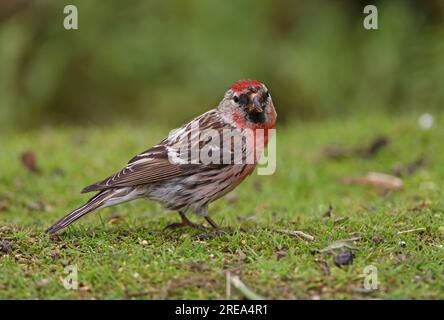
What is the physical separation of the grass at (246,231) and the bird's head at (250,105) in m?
0.90

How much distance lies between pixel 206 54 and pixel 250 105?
5877 mm

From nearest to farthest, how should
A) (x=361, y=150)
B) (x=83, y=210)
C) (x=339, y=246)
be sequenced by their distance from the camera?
(x=339, y=246) → (x=83, y=210) → (x=361, y=150)

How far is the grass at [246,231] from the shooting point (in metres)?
4.63

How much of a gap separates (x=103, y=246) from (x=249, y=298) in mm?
1407

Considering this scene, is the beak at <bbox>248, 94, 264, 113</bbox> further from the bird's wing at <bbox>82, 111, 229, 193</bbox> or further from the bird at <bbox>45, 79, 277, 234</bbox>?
the bird's wing at <bbox>82, 111, 229, 193</bbox>

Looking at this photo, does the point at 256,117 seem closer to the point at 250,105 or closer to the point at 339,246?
the point at 250,105

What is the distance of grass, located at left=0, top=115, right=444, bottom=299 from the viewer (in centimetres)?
463

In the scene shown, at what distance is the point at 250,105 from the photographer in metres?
5.99

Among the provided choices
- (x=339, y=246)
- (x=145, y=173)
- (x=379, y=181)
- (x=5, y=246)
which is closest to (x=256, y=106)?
(x=145, y=173)

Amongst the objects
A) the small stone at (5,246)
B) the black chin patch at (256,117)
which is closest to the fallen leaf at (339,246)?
the black chin patch at (256,117)

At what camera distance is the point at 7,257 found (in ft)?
16.8

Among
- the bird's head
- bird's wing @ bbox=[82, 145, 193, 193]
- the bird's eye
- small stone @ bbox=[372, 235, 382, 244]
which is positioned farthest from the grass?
the bird's eye

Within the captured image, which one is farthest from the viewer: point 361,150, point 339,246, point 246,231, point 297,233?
point 361,150

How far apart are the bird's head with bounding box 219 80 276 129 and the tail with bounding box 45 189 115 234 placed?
1256 millimetres
